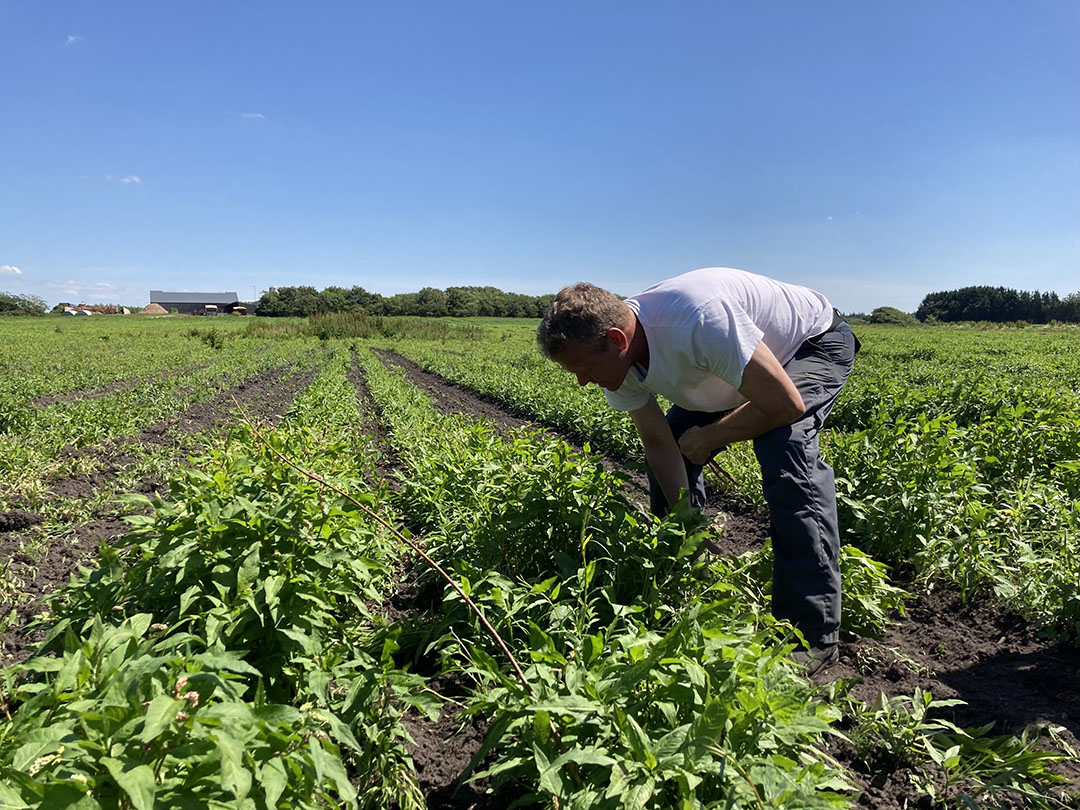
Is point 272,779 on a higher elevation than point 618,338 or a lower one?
lower

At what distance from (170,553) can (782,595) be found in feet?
8.12

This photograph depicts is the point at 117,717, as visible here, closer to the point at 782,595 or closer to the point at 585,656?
the point at 585,656

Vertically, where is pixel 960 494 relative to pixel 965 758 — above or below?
above

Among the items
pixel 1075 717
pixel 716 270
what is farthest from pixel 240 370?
pixel 1075 717

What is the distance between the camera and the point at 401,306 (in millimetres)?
83500

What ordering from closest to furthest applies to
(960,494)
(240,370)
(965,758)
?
(965,758) < (960,494) < (240,370)

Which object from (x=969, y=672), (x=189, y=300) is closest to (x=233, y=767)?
(x=969, y=672)

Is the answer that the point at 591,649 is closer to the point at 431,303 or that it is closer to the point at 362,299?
the point at 431,303

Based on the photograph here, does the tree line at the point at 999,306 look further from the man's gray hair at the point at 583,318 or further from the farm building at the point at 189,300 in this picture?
the farm building at the point at 189,300

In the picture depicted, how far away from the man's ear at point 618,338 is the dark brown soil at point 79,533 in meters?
2.03

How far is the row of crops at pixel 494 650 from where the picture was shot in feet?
4.27

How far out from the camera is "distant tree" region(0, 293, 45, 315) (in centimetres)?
8188

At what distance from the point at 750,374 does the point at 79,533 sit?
5.13 meters

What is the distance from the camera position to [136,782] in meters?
1.07
